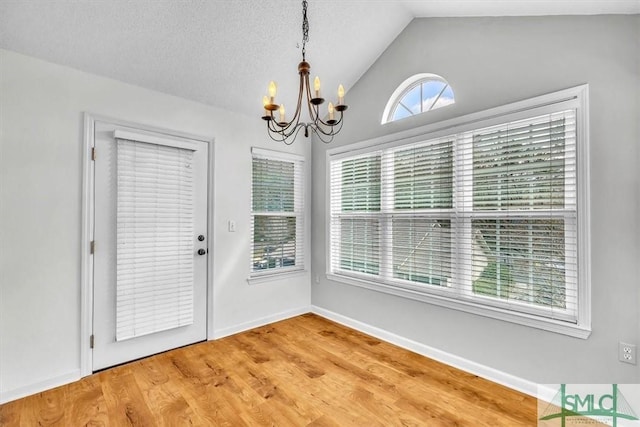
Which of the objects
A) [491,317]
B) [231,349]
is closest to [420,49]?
[491,317]

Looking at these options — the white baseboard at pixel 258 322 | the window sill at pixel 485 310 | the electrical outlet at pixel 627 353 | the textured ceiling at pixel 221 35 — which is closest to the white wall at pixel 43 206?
the textured ceiling at pixel 221 35

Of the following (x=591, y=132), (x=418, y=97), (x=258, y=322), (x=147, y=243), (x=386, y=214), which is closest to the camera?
(x=591, y=132)

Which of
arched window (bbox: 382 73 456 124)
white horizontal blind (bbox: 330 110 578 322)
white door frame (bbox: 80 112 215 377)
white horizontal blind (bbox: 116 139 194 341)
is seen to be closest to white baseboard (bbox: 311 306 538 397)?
white horizontal blind (bbox: 330 110 578 322)

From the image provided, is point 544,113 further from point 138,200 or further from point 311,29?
point 138,200

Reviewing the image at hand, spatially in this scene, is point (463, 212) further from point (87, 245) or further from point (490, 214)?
point (87, 245)

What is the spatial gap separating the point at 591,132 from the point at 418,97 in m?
1.49

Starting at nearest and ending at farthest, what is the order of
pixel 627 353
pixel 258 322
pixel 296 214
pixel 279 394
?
1. pixel 627 353
2. pixel 279 394
3. pixel 258 322
4. pixel 296 214

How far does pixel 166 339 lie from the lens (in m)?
2.90

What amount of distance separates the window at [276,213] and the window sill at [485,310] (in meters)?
0.93

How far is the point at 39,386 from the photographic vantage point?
2.24 metres

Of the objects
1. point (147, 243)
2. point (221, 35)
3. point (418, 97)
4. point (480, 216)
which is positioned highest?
point (221, 35)

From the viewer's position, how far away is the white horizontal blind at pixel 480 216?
2.10 m

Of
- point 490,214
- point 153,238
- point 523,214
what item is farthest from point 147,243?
point 523,214

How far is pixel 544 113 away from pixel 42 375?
4116 millimetres
